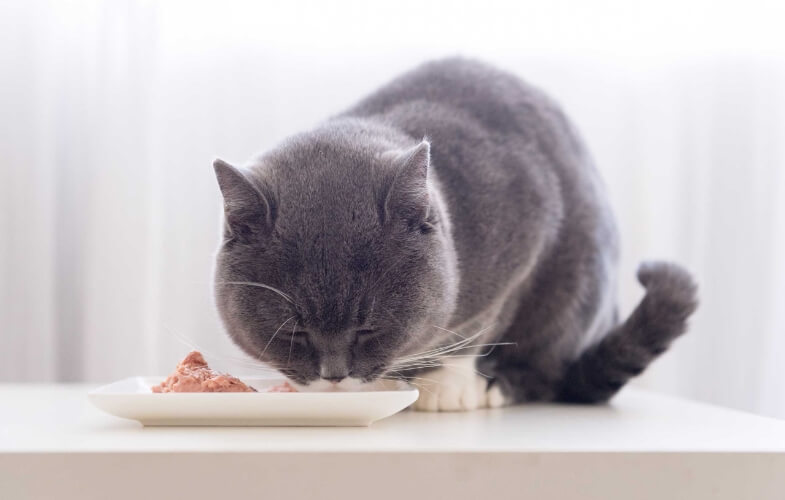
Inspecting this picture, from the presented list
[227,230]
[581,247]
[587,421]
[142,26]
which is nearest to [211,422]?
[227,230]

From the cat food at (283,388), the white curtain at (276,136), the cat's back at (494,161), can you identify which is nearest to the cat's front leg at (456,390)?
the cat's back at (494,161)

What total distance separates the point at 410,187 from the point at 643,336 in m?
0.56

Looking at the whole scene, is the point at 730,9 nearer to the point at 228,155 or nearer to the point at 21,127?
the point at 228,155

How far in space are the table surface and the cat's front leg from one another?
4 centimetres

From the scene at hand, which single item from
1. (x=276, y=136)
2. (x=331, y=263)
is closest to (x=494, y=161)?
(x=331, y=263)

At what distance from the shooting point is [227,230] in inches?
47.7

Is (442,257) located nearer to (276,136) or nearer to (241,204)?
(241,204)

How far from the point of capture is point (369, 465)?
2.74 ft

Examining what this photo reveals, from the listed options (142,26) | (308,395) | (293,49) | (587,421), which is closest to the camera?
(308,395)

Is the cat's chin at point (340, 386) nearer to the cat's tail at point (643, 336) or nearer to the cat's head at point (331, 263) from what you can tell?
the cat's head at point (331, 263)

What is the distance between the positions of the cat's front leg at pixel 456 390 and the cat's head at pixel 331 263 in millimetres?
155

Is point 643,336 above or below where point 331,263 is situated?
below

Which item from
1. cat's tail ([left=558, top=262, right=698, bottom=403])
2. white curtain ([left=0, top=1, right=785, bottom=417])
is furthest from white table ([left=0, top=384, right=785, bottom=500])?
white curtain ([left=0, top=1, right=785, bottom=417])

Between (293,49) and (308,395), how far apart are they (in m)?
1.29
